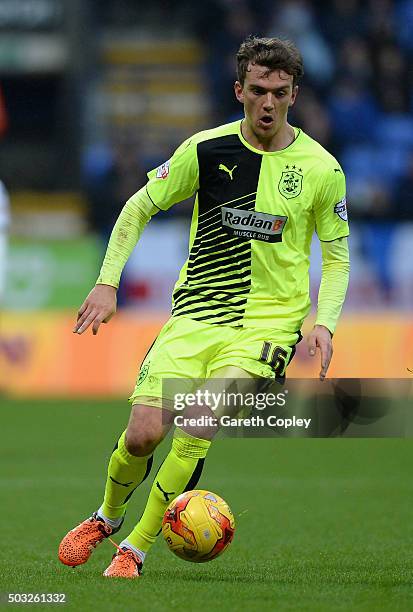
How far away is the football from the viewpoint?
516 centimetres

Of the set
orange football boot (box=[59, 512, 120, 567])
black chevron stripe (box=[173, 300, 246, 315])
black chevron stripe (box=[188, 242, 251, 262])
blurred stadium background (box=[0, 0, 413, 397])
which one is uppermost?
black chevron stripe (box=[188, 242, 251, 262])

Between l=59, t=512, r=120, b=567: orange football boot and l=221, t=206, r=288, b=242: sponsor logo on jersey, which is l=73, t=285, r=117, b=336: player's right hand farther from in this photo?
l=59, t=512, r=120, b=567: orange football boot

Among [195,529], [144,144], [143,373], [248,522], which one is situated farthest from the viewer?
[144,144]

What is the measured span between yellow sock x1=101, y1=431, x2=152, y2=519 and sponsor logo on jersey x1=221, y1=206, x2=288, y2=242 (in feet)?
3.30

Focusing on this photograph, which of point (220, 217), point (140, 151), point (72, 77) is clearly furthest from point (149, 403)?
point (72, 77)

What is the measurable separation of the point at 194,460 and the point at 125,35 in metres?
18.9

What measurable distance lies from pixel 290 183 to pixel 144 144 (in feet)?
48.6

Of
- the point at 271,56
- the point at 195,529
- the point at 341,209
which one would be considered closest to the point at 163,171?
the point at 271,56

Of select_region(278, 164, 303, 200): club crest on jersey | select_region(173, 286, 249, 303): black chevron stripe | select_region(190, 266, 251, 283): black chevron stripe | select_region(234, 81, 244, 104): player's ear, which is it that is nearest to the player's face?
select_region(234, 81, 244, 104): player's ear

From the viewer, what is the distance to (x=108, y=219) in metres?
18.8

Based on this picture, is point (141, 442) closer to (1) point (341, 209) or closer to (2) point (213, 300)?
(2) point (213, 300)

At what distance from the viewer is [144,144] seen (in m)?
20.1

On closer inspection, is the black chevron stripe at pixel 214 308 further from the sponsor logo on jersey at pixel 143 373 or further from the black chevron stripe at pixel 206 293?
the sponsor logo on jersey at pixel 143 373

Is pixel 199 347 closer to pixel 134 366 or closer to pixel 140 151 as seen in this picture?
pixel 134 366
